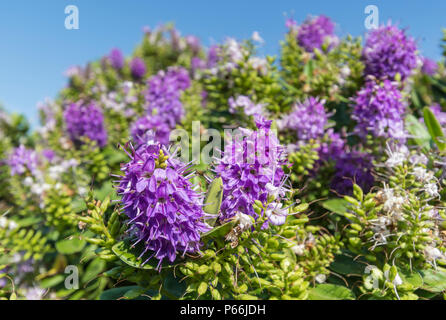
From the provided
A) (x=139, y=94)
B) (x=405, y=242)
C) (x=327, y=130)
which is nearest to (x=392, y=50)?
(x=327, y=130)

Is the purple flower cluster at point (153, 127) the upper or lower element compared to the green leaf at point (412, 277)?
upper

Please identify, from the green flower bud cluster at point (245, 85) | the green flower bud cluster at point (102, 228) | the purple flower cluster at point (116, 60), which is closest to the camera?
the green flower bud cluster at point (102, 228)

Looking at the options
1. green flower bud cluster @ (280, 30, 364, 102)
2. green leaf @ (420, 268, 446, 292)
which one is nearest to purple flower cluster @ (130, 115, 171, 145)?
green flower bud cluster @ (280, 30, 364, 102)

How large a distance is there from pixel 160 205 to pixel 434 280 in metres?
1.08

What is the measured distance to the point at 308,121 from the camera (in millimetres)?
1787

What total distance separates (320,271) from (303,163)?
1.82 feet

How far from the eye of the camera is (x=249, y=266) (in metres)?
1.06

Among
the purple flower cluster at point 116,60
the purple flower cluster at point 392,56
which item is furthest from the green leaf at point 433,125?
the purple flower cluster at point 116,60

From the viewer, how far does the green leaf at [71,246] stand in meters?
1.79

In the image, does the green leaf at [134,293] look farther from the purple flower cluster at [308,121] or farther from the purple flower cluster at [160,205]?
the purple flower cluster at [308,121]

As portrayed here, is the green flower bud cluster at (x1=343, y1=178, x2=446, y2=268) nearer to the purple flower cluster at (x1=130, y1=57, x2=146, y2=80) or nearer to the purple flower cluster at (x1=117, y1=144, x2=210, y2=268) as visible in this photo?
the purple flower cluster at (x1=117, y1=144, x2=210, y2=268)

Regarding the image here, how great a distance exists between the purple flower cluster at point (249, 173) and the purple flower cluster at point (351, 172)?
79cm

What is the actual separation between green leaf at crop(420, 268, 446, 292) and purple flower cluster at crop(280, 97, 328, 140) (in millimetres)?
835

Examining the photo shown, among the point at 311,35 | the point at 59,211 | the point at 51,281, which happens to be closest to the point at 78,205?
the point at 59,211
